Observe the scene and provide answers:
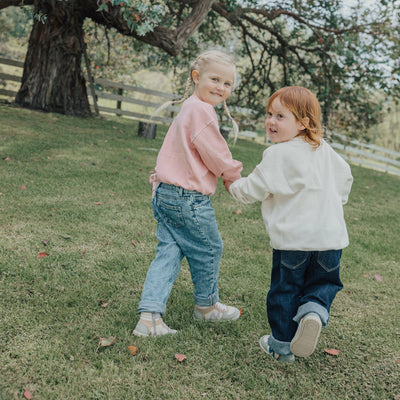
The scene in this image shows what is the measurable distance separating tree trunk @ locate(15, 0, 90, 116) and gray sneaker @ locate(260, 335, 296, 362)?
10.1 meters

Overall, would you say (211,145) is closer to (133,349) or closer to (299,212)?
(299,212)

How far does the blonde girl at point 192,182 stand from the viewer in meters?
2.45

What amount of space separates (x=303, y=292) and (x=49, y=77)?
34.1 ft

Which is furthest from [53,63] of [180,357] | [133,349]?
[180,357]

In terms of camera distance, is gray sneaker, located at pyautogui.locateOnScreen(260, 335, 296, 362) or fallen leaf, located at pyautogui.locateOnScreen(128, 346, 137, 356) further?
gray sneaker, located at pyautogui.locateOnScreen(260, 335, 296, 362)

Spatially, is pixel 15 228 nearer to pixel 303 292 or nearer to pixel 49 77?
pixel 303 292

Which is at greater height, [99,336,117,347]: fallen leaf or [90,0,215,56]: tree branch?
[90,0,215,56]: tree branch

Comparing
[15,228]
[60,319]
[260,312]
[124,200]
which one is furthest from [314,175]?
[124,200]

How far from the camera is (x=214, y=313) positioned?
9.48 feet

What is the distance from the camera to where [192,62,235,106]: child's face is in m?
2.49

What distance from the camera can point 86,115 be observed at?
11.9 m

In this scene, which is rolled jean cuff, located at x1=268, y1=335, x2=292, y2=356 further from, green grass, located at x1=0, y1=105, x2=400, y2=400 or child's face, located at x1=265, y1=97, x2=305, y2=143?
child's face, located at x1=265, y1=97, x2=305, y2=143

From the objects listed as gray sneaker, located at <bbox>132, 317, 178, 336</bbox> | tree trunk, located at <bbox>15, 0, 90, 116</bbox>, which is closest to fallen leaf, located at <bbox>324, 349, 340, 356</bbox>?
gray sneaker, located at <bbox>132, 317, 178, 336</bbox>

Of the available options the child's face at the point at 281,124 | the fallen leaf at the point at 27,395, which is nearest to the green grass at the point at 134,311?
the fallen leaf at the point at 27,395
